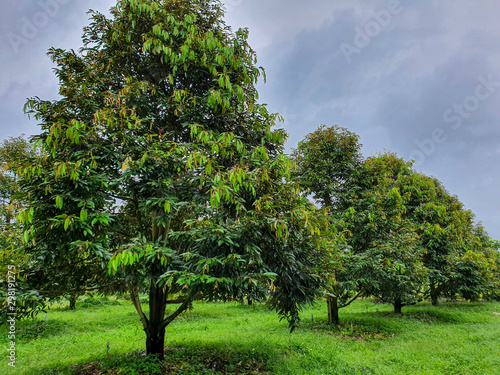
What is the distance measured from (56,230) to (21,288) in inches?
43.1

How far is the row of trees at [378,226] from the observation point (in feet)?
28.7

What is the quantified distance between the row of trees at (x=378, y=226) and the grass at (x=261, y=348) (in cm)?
154

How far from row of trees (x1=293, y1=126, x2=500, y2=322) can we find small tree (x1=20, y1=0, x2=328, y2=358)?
4.07 m

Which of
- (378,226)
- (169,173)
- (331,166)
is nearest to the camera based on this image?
(169,173)

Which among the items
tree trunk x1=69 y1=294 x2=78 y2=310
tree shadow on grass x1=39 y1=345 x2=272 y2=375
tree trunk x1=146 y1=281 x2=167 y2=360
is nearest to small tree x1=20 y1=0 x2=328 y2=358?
tree trunk x1=146 y1=281 x2=167 y2=360

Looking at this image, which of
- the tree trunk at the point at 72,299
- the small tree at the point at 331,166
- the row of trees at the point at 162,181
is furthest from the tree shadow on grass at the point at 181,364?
the small tree at the point at 331,166

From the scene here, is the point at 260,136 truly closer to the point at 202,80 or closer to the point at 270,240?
the point at 202,80

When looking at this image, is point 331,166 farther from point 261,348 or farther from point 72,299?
point 72,299

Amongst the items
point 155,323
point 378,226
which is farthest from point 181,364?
point 378,226

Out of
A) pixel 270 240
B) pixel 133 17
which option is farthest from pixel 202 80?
pixel 270 240

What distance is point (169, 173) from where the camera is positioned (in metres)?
4.35

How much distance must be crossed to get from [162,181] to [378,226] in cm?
816

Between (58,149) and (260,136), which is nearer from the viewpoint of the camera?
(58,149)

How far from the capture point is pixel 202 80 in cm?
546
